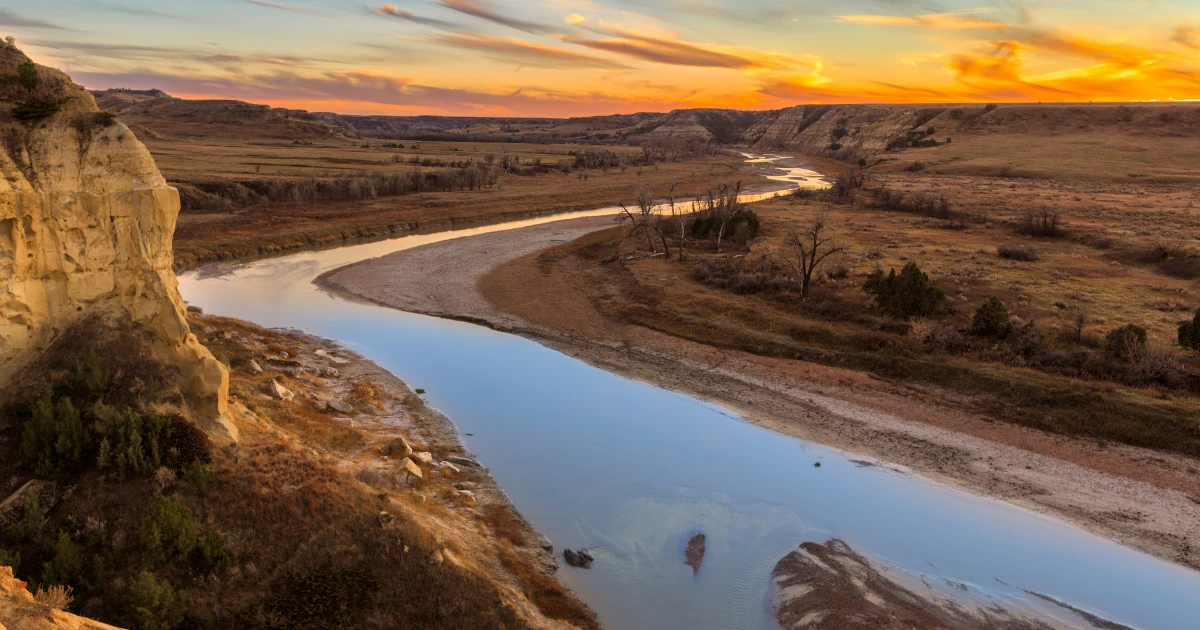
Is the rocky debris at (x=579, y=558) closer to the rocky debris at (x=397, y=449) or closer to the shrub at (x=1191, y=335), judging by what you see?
the rocky debris at (x=397, y=449)

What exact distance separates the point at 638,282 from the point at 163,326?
27.5 meters

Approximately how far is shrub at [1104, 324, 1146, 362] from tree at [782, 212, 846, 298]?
453 inches

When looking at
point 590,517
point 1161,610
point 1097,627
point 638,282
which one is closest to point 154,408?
point 590,517

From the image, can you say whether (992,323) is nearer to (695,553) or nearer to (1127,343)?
(1127,343)

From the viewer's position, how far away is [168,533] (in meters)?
11.2

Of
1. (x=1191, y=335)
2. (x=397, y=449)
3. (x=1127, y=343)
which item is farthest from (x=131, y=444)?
(x=1191, y=335)

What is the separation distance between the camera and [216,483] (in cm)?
1254

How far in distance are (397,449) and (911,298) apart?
2265 cm

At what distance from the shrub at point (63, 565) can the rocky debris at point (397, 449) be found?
8.36 meters

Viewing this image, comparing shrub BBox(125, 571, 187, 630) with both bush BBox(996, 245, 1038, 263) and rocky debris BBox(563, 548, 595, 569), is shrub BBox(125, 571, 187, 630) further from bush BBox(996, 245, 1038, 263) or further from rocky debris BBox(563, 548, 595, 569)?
bush BBox(996, 245, 1038, 263)

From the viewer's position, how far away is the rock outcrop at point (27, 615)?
7105mm

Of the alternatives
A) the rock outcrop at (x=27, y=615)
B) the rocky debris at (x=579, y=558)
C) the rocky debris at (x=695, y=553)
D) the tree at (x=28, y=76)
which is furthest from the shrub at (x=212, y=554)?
the tree at (x=28, y=76)

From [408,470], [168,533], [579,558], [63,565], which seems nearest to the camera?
[63,565]

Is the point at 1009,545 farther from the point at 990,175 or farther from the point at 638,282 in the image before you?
the point at 990,175
